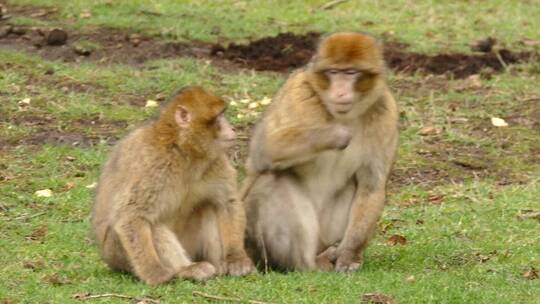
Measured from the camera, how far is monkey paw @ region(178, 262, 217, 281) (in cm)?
682

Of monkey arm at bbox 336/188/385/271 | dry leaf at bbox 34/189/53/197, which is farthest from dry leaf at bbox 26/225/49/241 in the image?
monkey arm at bbox 336/188/385/271

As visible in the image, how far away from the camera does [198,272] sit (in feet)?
22.4

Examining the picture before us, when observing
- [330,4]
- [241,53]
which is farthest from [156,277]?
[330,4]

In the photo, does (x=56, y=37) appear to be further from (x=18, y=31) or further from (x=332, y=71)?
(x=332, y=71)

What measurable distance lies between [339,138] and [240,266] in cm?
84

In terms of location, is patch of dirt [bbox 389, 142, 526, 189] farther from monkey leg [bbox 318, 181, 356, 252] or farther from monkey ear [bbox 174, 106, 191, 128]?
monkey ear [bbox 174, 106, 191, 128]

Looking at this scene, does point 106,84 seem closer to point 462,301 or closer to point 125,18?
point 125,18

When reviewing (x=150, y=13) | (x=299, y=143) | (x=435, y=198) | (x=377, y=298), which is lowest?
(x=150, y=13)

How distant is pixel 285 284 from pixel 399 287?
57 cm

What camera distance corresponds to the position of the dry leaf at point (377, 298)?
21.2 ft

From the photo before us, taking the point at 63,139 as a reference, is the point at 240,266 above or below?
above

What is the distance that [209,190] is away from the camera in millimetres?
7102

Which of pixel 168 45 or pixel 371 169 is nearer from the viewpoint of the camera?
pixel 371 169

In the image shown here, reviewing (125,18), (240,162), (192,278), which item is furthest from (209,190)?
(125,18)
